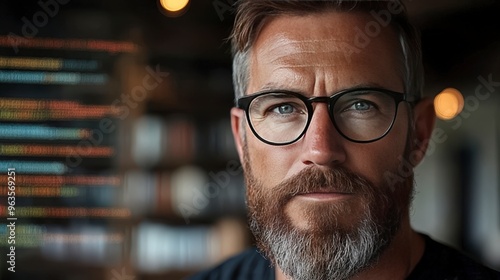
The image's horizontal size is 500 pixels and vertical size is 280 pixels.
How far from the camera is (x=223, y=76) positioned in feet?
9.11

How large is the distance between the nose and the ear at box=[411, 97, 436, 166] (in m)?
0.21

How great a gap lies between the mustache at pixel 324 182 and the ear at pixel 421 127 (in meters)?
0.18

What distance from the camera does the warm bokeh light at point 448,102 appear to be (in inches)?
118

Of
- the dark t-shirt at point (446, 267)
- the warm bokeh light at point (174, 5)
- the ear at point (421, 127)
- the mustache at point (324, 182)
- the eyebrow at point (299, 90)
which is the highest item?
the warm bokeh light at point (174, 5)

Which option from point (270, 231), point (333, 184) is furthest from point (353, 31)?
point (270, 231)

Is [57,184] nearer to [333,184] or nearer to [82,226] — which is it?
[82,226]

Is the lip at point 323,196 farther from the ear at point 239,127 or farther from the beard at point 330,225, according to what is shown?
the ear at point 239,127

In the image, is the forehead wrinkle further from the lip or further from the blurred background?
the blurred background

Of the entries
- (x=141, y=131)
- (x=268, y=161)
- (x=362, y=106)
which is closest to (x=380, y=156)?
(x=362, y=106)

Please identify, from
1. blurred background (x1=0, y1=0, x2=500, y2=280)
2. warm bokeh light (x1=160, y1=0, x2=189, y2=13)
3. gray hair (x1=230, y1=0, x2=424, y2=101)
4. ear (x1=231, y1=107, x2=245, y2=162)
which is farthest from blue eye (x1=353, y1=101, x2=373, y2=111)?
warm bokeh light (x1=160, y1=0, x2=189, y2=13)

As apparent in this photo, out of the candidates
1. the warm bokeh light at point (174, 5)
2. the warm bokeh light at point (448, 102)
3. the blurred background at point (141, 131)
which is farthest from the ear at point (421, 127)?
the warm bokeh light at point (448, 102)

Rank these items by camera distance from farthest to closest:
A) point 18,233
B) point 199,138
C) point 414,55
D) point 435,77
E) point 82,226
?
point 435,77, point 199,138, point 82,226, point 18,233, point 414,55

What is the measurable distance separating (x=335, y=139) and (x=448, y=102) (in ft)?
7.00

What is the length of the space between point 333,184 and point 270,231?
0.17 m
